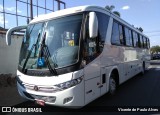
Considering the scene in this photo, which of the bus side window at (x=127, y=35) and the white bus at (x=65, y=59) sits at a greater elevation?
the bus side window at (x=127, y=35)

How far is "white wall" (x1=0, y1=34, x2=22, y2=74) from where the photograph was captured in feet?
33.6

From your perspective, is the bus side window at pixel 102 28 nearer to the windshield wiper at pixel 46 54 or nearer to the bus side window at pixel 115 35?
the bus side window at pixel 115 35

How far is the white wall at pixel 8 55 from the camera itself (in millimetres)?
10234

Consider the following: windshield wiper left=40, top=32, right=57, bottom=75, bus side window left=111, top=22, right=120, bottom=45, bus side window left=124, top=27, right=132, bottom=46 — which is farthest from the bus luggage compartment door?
bus side window left=124, top=27, right=132, bottom=46

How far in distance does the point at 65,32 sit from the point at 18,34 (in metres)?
6.33

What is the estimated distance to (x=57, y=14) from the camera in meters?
6.21

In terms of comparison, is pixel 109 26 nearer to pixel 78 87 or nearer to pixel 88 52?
pixel 88 52

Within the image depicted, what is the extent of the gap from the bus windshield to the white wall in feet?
14.6

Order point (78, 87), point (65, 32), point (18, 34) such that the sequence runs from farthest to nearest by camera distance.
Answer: point (18, 34)
point (65, 32)
point (78, 87)

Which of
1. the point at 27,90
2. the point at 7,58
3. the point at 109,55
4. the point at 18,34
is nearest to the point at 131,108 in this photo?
the point at 109,55

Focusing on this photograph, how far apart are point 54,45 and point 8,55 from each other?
5.64 meters

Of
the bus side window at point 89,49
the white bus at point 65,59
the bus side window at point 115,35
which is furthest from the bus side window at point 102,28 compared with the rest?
the bus side window at point 115,35

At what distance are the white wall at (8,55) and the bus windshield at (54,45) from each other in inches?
175

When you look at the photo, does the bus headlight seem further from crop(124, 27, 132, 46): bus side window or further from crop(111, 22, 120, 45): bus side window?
crop(124, 27, 132, 46): bus side window
